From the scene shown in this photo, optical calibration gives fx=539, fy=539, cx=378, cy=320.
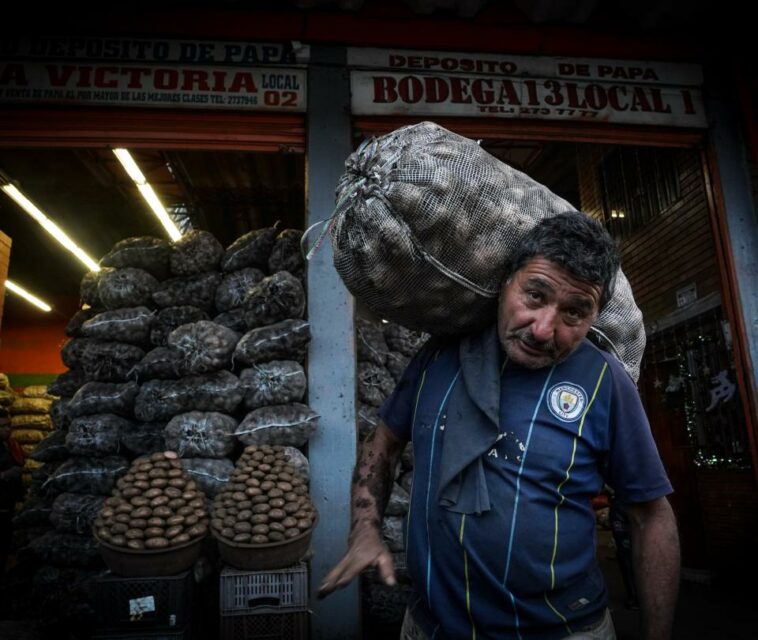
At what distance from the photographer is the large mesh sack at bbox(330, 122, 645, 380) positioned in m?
1.52

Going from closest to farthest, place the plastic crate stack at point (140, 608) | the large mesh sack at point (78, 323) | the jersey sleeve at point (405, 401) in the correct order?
the jersey sleeve at point (405, 401) < the plastic crate stack at point (140, 608) < the large mesh sack at point (78, 323)

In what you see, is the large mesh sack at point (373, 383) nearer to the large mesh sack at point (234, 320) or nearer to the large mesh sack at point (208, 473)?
the large mesh sack at point (234, 320)

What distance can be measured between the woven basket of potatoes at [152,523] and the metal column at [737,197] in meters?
5.05

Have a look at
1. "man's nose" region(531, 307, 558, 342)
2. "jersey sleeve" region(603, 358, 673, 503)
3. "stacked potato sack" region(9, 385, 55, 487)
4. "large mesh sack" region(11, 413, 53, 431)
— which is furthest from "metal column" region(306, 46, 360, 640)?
"large mesh sack" region(11, 413, 53, 431)

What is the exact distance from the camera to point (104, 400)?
4852mm

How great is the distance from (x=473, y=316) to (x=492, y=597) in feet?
2.63

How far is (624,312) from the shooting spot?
1885 mm

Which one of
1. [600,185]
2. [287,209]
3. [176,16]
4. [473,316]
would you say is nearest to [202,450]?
[473,316]

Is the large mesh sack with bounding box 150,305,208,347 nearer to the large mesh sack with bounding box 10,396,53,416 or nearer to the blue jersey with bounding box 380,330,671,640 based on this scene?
the blue jersey with bounding box 380,330,671,640

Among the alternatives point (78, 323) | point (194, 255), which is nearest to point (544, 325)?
point (194, 255)

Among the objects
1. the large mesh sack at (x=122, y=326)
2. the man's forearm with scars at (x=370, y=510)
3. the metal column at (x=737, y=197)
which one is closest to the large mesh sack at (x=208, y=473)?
the large mesh sack at (x=122, y=326)

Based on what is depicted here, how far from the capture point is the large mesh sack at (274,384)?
15.1ft

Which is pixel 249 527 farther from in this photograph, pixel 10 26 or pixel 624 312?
pixel 10 26

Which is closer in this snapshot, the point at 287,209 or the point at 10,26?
the point at 10,26
